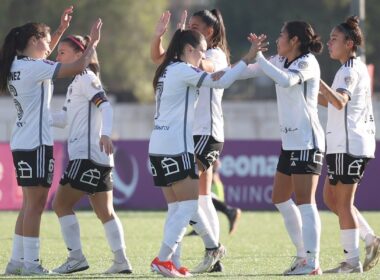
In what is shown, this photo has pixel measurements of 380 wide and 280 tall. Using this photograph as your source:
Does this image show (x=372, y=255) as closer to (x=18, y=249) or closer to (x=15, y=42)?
(x=18, y=249)

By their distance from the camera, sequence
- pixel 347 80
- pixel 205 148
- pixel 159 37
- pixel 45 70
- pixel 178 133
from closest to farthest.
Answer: pixel 178 133 < pixel 45 70 < pixel 347 80 < pixel 205 148 < pixel 159 37

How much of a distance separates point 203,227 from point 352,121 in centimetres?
170

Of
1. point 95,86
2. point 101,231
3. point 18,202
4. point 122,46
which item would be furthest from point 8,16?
point 95,86

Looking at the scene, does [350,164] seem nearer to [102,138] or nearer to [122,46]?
[102,138]

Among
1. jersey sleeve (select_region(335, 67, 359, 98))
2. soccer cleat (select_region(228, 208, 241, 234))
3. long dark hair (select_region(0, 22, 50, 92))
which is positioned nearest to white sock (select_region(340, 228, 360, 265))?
jersey sleeve (select_region(335, 67, 359, 98))

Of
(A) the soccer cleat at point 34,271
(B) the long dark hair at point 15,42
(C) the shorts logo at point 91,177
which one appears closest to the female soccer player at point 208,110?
(C) the shorts logo at point 91,177

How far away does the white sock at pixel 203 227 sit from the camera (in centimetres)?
1064

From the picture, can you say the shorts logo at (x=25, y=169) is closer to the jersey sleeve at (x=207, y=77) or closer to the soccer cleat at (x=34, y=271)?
the soccer cleat at (x=34, y=271)

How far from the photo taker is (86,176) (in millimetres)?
10625

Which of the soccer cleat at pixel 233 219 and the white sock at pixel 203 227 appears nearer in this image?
the white sock at pixel 203 227

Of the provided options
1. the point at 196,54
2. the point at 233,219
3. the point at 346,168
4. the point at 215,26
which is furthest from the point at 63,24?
the point at 233,219

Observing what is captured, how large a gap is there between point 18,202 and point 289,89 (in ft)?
38.4

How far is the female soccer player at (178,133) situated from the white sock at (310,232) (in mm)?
1050

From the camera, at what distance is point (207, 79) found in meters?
9.81
